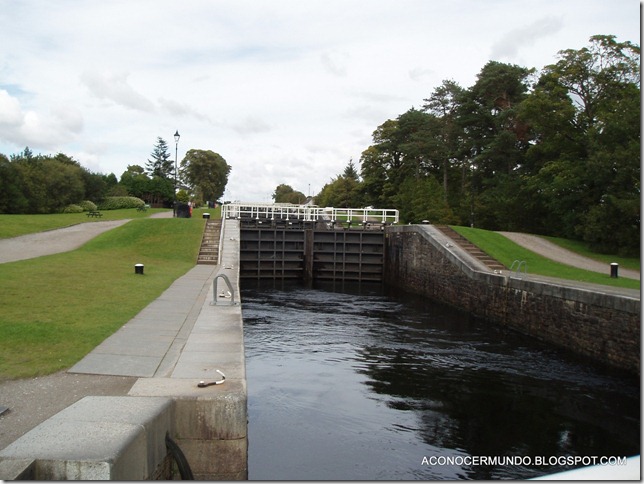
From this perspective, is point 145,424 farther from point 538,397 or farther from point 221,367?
point 538,397

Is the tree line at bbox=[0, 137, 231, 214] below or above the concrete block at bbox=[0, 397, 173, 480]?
above

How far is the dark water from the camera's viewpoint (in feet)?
22.8

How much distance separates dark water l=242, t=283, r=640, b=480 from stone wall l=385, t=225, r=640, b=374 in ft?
1.70

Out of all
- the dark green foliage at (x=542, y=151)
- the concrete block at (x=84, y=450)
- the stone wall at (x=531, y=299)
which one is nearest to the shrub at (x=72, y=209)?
the dark green foliage at (x=542, y=151)

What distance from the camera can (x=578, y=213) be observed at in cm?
2586

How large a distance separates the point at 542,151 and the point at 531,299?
1848 cm

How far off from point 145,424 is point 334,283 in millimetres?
23539

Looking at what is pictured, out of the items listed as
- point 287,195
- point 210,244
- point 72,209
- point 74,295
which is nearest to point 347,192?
point 72,209

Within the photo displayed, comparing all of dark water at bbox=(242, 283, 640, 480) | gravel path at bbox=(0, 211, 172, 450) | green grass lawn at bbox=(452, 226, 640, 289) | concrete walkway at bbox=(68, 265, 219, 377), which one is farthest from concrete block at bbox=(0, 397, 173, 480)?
green grass lawn at bbox=(452, 226, 640, 289)

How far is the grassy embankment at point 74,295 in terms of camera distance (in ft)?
22.2

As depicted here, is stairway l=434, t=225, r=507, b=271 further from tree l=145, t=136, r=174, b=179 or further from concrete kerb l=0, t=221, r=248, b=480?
tree l=145, t=136, r=174, b=179

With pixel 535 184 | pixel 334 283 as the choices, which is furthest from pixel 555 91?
pixel 334 283

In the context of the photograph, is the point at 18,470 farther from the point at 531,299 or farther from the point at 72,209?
the point at 72,209

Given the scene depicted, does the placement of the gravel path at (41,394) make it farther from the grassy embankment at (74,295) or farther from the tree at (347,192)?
the tree at (347,192)
